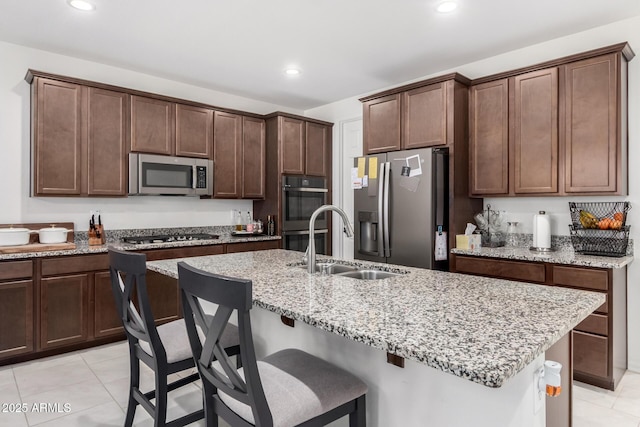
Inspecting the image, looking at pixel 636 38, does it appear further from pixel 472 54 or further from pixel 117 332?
pixel 117 332

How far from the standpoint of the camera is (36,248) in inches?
121

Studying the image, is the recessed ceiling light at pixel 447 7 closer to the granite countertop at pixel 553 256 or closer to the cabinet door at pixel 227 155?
the granite countertop at pixel 553 256

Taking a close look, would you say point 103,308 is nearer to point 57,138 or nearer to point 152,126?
point 57,138

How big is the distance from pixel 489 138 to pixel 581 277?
1.37 meters

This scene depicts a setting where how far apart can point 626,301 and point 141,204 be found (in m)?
4.37

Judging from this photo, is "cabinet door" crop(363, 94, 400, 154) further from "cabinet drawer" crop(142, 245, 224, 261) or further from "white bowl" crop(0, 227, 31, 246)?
"white bowl" crop(0, 227, 31, 246)

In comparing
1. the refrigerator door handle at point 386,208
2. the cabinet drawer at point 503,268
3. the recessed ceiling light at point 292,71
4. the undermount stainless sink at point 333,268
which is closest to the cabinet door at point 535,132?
the cabinet drawer at point 503,268

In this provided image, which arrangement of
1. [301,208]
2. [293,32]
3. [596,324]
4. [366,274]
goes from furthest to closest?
[301,208] → [293,32] → [596,324] → [366,274]

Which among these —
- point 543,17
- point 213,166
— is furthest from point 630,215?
point 213,166

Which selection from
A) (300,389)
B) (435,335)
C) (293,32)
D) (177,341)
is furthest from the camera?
(293,32)

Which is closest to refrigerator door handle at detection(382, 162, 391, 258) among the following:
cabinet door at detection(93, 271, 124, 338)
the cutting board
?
cabinet door at detection(93, 271, 124, 338)

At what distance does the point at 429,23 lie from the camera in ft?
9.73

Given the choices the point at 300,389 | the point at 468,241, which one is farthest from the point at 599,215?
the point at 300,389

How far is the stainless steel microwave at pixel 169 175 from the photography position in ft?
12.2
